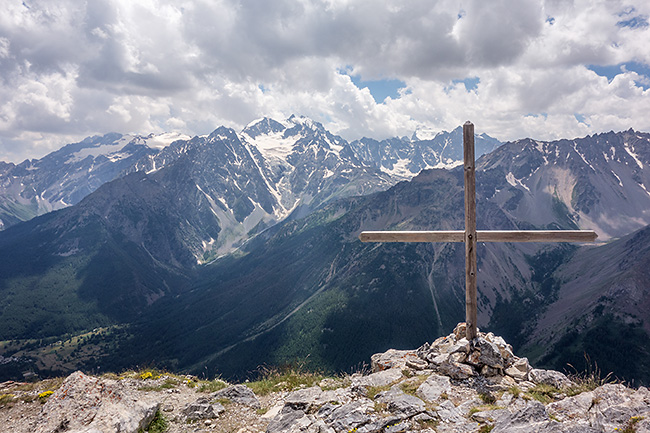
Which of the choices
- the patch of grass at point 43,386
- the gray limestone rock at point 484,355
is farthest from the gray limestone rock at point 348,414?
the patch of grass at point 43,386

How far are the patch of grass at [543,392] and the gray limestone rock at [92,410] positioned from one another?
12.8 metres

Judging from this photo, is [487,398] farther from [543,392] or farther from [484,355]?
[484,355]

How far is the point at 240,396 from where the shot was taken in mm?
13594

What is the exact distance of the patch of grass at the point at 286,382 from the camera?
1445 centimetres

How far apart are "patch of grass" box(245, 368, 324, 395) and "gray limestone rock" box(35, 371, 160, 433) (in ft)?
15.0

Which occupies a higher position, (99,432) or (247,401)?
(99,432)

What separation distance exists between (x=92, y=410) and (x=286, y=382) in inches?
296

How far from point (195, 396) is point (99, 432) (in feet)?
19.1

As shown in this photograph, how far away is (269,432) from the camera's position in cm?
999

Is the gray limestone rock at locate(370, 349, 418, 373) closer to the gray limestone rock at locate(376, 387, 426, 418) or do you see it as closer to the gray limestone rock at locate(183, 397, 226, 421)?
the gray limestone rock at locate(376, 387, 426, 418)

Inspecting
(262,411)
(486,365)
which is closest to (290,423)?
(262,411)

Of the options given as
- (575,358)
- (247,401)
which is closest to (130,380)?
(247,401)

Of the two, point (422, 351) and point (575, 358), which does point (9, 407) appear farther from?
point (575, 358)

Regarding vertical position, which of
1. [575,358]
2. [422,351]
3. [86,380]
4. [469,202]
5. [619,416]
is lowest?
[575,358]
